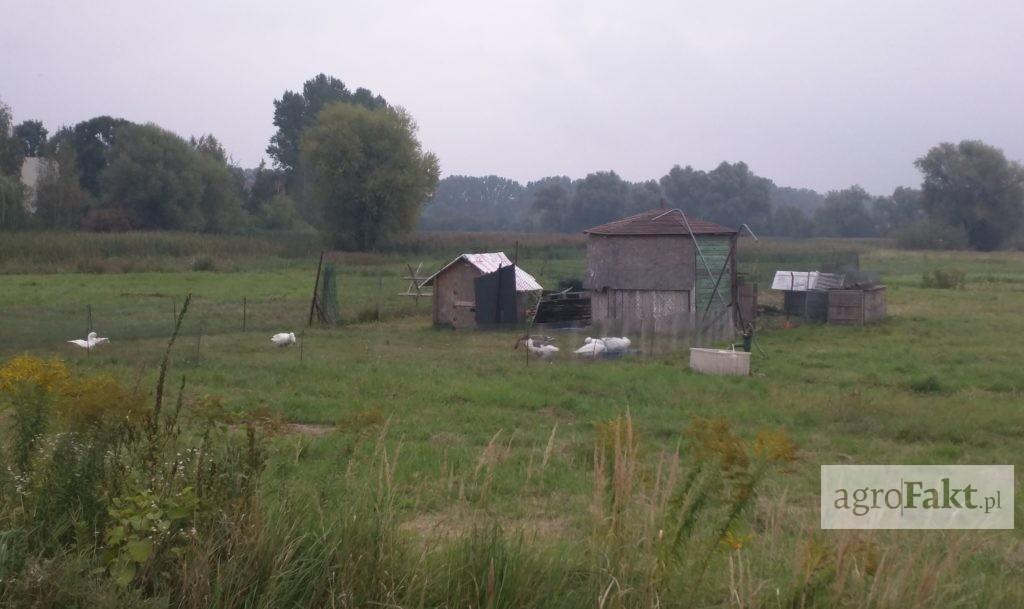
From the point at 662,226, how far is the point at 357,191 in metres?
32.3

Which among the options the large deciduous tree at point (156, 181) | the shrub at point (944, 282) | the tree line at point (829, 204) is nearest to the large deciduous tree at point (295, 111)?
the tree line at point (829, 204)

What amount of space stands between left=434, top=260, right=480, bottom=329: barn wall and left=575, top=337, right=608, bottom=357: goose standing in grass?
7097mm

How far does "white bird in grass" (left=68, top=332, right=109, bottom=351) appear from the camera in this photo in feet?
56.7

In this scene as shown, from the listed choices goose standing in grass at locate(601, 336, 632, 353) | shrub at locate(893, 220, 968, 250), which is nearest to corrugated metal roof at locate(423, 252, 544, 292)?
goose standing in grass at locate(601, 336, 632, 353)

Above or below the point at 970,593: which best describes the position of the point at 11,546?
above

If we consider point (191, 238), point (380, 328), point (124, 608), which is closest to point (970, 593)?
point (124, 608)

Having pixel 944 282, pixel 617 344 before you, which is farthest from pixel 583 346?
pixel 944 282

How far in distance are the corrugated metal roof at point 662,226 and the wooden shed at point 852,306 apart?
3.31m

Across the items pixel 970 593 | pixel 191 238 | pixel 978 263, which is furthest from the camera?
pixel 978 263

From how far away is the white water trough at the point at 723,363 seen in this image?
1587 cm

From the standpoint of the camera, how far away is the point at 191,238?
49.8 meters

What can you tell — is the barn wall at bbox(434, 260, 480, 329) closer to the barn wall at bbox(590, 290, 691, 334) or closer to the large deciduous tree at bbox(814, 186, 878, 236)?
the barn wall at bbox(590, 290, 691, 334)

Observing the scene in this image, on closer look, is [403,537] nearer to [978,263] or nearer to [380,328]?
[380,328]

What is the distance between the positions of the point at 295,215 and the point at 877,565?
75.4 meters
